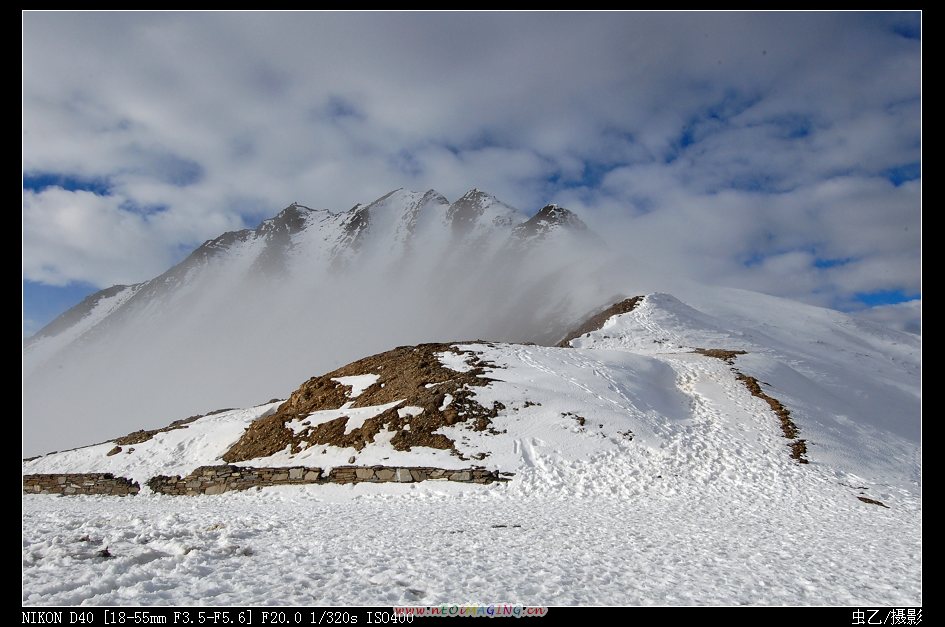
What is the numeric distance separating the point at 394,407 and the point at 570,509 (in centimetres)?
939

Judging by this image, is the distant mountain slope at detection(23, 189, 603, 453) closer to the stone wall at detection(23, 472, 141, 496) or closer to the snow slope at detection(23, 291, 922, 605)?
the snow slope at detection(23, 291, 922, 605)

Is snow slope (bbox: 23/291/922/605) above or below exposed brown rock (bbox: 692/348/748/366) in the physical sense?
below

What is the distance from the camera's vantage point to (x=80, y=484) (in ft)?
65.4

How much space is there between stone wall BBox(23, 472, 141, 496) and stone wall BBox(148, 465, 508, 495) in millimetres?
1175

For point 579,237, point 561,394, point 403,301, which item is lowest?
point 561,394

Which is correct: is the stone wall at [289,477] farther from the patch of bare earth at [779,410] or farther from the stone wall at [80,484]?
the patch of bare earth at [779,410]

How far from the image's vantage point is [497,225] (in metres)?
191

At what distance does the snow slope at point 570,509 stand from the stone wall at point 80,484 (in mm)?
713

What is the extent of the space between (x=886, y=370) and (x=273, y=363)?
160548 millimetres

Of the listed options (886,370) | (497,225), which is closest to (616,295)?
(886,370)

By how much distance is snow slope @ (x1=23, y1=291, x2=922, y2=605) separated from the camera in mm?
6840

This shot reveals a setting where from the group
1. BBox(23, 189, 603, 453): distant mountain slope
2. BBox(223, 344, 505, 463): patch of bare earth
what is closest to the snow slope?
BBox(223, 344, 505, 463): patch of bare earth
